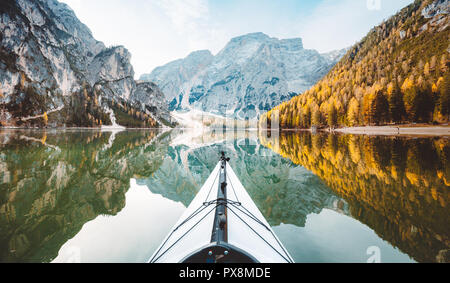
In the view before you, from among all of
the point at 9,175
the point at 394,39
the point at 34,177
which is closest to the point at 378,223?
the point at 34,177

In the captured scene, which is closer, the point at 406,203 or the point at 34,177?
the point at 406,203

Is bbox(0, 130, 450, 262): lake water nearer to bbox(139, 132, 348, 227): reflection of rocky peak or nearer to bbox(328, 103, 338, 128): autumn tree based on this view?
bbox(139, 132, 348, 227): reflection of rocky peak

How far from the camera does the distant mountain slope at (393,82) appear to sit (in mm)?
45812

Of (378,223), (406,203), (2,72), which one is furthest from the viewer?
(2,72)

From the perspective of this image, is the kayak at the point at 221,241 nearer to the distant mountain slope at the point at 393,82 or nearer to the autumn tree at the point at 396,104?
the distant mountain slope at the point at 393,82

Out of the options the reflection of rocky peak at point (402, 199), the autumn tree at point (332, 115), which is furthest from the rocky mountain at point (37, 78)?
the autumn tree at point (332, 115)

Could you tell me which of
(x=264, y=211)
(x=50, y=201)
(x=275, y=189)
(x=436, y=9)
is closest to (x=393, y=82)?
(x=275, y=189)

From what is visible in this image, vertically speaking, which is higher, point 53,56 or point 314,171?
point 53,56

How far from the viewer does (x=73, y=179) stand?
10.0m

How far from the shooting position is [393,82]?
6812 cm

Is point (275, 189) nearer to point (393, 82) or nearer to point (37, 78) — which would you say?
point (393, 82)

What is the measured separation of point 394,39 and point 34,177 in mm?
170252
